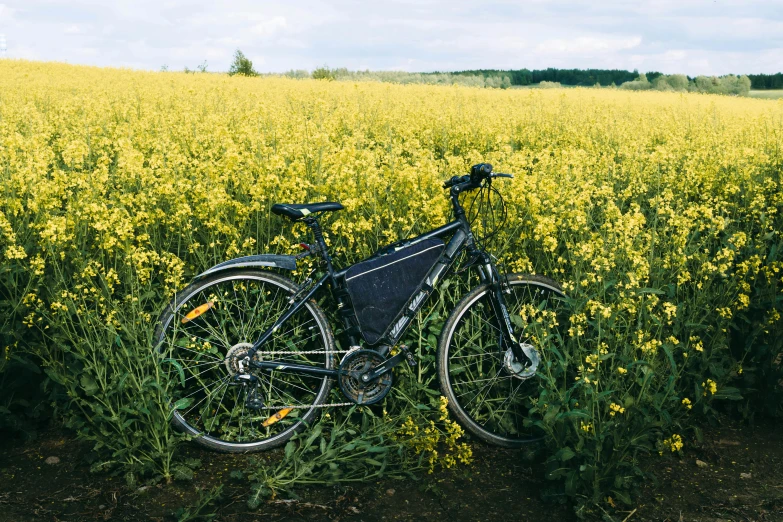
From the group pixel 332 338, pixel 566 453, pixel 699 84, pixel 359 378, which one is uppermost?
pixel 699 84

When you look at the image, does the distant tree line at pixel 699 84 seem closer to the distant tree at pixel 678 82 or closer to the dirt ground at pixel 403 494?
the distant tree at pixel 678 82

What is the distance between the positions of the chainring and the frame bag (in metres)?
0.12

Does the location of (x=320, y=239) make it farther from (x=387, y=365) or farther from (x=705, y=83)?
(x=705, y=83)

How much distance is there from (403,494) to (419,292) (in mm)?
1273

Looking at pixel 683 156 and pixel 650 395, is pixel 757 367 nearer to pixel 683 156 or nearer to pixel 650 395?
pixel 650 395

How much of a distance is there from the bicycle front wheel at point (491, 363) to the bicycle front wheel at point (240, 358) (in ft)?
2.88

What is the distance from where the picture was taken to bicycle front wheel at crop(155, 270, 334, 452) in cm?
444

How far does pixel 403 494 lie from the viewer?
413cm

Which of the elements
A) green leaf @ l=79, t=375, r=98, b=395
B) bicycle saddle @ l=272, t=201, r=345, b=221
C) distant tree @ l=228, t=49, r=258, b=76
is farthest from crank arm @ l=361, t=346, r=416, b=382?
distant tree @ l=228, t=49, r=258, b=76

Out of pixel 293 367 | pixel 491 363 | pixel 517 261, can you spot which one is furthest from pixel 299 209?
pixel 491 363

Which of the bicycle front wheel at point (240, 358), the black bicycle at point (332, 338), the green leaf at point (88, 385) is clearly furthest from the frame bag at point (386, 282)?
the green leaf at point (88, 385)

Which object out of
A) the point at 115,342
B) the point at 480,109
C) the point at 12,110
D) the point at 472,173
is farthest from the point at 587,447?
the point at 480,109

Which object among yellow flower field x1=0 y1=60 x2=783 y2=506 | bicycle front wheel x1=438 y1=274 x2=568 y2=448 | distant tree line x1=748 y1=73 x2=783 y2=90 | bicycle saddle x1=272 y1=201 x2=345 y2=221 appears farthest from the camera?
distant tree line x1=748 y1=73 x2=783 y2=90

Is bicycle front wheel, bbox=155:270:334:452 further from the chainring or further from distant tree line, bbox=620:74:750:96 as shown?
distant tree line, bbox=620:74:750:96
